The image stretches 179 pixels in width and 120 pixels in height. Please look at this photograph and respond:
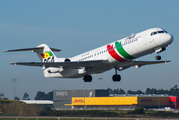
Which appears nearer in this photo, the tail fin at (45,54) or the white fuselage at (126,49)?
the white fuselage at (126,49)

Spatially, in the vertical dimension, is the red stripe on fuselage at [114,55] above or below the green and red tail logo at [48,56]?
below

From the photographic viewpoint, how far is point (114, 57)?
1273 inches

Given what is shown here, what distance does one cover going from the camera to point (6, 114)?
177ft

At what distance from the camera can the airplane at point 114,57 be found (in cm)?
2966

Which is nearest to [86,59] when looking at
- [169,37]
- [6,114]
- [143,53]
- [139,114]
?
[143,53]

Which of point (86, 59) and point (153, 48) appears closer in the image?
point (153, 48)

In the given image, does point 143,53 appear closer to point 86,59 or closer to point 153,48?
point 153,48

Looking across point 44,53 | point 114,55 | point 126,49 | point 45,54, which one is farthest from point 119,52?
point 44,53

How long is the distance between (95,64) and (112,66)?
2.11 meters

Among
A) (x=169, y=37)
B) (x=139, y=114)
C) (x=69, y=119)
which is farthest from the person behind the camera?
(x=139, y=114)

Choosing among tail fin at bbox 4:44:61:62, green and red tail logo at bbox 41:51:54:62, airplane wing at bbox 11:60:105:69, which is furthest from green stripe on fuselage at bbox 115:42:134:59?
green and red tail logo at bbox 41:51:54:62

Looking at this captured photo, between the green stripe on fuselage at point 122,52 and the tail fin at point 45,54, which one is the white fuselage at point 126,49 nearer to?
the green stripe on fuselage at point 122,52

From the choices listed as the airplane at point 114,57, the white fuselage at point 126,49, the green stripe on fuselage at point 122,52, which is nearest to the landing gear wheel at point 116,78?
the airplane at point 114,57

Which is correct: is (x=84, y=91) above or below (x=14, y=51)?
below
